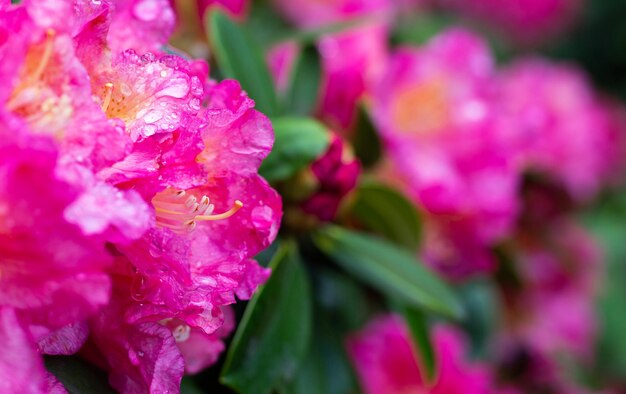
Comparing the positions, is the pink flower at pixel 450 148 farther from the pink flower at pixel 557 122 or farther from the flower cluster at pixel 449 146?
the pink flower at pixel 557 122

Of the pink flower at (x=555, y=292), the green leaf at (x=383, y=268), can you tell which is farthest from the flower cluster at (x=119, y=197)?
the pink flower at (x=555, y=292)

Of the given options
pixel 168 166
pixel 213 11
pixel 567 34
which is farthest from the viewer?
pixel 567 34

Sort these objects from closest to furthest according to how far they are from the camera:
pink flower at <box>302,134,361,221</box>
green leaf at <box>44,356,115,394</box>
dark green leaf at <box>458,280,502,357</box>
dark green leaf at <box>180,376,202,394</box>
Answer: green leaf at <box>44,356,115,394</box> < dark green leaf at <box>180,376,202,394</box> < pink flower at <box>302,134,361,221</box> < dark green leaf at <box>458,280,502,357</box>

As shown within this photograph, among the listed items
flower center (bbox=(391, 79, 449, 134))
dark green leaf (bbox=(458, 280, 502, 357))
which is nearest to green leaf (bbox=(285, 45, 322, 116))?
flower center (bbox=(391, 79, 449, 134))

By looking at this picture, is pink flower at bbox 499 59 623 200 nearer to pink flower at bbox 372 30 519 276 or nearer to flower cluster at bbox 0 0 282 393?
pink flower at bbox 372 30 519 276

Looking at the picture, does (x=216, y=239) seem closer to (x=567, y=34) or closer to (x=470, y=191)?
(x=470, y=191)

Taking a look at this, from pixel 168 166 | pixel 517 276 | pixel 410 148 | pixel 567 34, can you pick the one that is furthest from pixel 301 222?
pixel 567 34
